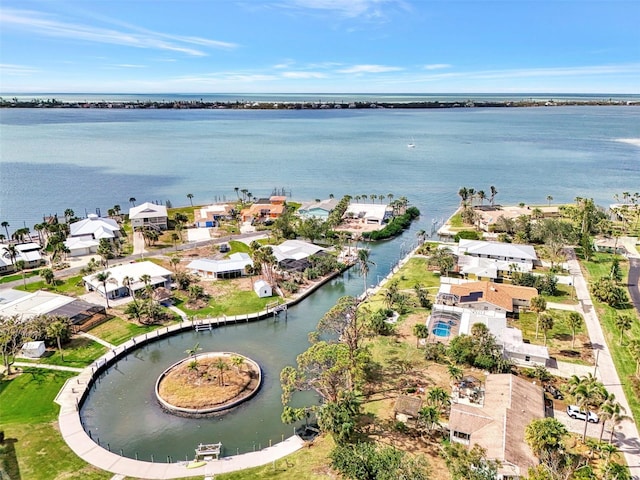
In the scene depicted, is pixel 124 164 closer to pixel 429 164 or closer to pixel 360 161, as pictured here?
pixel 360 161

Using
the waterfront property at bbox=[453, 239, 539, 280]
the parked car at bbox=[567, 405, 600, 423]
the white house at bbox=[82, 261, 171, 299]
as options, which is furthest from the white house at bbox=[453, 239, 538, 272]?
the white house at bbox=[82, 261, 171, 299]

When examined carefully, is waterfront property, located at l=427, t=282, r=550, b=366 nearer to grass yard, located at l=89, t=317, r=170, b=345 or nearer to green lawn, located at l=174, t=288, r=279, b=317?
green lawn, located at l=174, t=288, r=279, b=317

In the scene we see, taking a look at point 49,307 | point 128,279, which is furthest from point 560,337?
point 49,307

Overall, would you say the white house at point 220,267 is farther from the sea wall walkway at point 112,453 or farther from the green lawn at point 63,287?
the sea wall walkway at point 112,453

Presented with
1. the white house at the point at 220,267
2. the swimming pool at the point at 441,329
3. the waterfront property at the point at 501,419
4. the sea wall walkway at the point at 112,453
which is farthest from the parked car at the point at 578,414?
the white house at the point at 220,267

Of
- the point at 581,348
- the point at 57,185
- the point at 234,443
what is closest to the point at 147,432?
the point at 234,443

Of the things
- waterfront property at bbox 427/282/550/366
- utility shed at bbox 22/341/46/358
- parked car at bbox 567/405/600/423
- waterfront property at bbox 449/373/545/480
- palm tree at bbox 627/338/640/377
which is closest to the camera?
waterfront property at bbox 449/373/545/480

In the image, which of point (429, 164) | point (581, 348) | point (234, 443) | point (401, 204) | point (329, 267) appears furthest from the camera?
point (429, 164)

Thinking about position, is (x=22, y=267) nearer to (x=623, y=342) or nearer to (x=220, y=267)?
(x=220, y=267)
